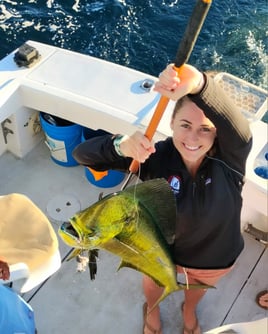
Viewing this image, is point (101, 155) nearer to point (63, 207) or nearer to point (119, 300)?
point (119, 300)

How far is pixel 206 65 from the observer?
6.24 m

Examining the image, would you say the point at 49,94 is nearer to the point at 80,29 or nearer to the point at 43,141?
the point at 43,141

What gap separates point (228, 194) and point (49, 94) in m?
1.56

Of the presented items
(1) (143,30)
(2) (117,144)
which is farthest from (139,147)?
(1) (143,30)

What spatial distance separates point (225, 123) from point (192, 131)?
6.2 inches

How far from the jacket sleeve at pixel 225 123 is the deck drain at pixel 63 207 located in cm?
164

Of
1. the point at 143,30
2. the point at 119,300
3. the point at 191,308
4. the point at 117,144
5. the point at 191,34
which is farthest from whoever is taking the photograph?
the point at 143,30

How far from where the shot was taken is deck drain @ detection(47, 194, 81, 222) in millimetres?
3541

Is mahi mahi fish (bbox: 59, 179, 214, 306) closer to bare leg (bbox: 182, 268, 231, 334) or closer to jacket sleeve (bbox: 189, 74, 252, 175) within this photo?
jacket sleeve (bbox: 189, 74, 252, 175)

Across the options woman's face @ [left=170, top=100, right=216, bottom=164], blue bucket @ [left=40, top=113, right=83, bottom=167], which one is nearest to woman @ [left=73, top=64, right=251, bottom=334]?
woman's face @ [left=170, top=100, right=216, bottom=164]

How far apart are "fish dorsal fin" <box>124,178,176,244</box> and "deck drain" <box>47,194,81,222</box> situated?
1469 mm

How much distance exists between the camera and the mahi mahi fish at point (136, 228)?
6.10 ft

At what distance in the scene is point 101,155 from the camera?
2.26m

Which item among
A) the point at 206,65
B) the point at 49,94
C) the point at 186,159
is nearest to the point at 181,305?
the point at 186,159
